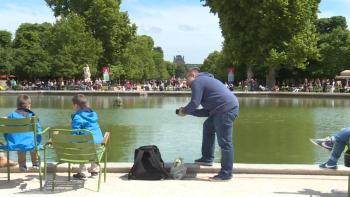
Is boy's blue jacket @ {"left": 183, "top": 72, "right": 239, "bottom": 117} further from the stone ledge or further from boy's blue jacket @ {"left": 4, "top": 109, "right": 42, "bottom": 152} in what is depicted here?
boy's blue jacket @ {"left": 4, "top": 109, "right": 42, "bottom": 152}

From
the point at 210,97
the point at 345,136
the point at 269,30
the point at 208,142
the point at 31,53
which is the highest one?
the point at 269,30

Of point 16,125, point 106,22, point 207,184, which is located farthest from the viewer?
point 106,22

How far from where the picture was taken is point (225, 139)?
748 cm

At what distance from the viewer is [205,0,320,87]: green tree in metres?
44.4

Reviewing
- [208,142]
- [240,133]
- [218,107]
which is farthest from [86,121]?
[240,133]

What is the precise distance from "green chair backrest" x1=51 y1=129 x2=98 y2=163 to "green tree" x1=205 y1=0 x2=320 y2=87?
38563 mm

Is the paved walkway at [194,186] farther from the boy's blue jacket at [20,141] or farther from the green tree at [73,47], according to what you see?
the green tree at [73,47]

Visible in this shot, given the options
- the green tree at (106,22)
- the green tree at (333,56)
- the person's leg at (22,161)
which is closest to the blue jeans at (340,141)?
the person's leg at (22,161)

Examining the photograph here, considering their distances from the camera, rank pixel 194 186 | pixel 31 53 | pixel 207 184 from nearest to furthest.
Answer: pixel 194 186, pixel 207 184, pixel 31 53

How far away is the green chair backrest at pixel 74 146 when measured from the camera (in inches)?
266

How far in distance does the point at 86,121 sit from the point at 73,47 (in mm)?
48857

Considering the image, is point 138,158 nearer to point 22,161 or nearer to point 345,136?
point 22,161

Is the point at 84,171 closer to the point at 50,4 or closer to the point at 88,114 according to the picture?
the point at 88,114

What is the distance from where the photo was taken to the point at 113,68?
6216 cm
